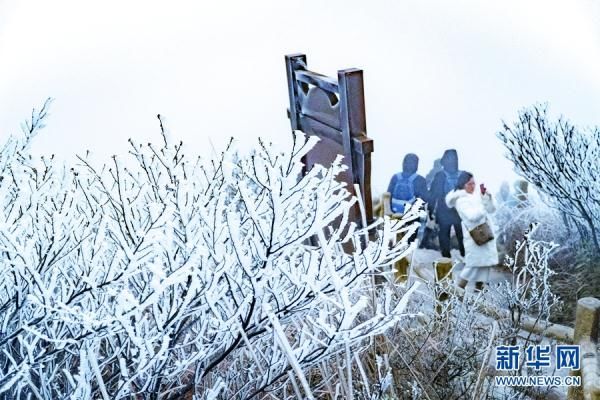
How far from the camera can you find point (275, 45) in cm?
182

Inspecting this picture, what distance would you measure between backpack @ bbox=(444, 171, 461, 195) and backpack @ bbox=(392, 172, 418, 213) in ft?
0.30

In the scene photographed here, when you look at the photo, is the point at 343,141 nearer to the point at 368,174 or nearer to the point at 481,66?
the point at 368,174

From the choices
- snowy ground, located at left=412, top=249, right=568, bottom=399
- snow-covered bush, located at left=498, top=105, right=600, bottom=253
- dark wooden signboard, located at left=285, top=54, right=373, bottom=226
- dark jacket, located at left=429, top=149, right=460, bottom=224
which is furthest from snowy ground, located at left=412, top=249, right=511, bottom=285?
dark wooden signboard, located at left=285, top=54, right=373, bottom=226

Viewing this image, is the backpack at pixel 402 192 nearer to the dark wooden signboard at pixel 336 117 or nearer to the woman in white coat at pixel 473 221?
the woman in white coat at pixel 473 221

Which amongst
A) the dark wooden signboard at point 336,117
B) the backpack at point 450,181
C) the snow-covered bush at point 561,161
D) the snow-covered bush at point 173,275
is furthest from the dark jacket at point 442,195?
the snow-covered bush at point 173,275

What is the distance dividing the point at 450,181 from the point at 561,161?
34cm

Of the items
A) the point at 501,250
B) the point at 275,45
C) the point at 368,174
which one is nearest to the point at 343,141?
the point at 368,174

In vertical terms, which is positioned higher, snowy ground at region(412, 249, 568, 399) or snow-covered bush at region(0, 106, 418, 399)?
snow-covered bush at region(0, 106, 418, 399)

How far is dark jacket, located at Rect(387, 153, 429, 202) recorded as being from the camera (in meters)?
2.03

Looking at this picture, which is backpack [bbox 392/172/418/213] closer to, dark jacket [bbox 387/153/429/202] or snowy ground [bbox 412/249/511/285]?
dark jacket [bbox 387/153/429/202]

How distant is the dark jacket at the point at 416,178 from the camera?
203cm

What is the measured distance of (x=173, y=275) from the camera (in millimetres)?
919

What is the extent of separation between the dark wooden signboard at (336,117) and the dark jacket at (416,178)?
274 millimetres

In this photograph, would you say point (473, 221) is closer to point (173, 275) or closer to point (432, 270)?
point (432, 270)
